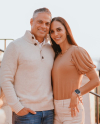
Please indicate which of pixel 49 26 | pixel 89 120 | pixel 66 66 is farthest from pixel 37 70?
pixel 89 120

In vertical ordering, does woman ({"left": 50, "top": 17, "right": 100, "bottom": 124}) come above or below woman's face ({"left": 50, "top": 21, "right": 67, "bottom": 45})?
below

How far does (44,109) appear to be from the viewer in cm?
234

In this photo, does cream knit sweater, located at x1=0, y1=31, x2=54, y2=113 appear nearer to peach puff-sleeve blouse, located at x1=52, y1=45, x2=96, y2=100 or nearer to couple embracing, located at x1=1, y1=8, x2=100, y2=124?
couple embracing, located at x1=1, y1=8, x2=100, y2=124

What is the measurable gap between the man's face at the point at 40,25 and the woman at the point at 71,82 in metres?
0.44

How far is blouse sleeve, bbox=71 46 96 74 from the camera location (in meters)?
2.29

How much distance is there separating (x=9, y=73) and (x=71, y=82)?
84cm

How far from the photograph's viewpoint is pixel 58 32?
259 centimetres

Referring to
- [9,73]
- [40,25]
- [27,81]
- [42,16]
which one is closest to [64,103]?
[27,81]

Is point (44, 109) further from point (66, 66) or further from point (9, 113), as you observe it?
point (9, 113)

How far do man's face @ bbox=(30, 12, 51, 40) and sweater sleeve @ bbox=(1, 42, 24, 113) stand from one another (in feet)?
1.47

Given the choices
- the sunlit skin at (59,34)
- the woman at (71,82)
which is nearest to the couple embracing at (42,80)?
the woman at (71,82)

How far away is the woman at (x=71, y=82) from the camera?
2289mm

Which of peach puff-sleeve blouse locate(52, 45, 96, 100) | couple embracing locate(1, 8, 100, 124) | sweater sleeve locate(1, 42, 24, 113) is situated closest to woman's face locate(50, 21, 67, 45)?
couple embracing locate(1, 8, 100, 124)

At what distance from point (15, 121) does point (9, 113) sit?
4.28 ft
